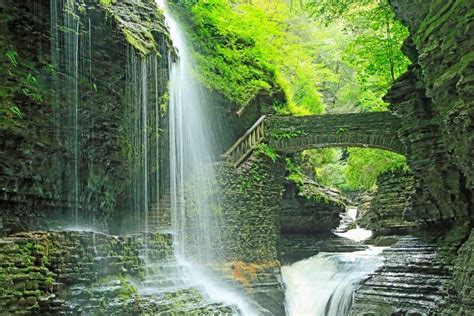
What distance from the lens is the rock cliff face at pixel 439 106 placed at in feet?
27.2

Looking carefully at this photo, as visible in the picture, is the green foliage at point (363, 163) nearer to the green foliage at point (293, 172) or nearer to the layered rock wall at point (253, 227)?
the green foliage at point (293, 172)

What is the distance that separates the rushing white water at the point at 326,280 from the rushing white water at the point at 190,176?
10.2ft

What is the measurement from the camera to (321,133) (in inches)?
718

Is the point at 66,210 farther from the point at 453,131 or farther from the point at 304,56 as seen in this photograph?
the point at 304,56

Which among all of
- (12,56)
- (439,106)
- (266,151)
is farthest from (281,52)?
(12,56)

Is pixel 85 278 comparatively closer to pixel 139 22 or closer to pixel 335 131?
pixel 139 22

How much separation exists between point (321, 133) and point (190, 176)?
19.3 feet

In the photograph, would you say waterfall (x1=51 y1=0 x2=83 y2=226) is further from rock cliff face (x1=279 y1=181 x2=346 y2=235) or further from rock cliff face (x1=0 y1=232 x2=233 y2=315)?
rock cliff face (x1=279 y1=181 x2=346 y2=235)

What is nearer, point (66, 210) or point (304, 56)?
point (66, 210)

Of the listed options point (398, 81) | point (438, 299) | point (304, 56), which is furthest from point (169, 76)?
point (304, 56)

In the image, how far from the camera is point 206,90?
17125 millimetres

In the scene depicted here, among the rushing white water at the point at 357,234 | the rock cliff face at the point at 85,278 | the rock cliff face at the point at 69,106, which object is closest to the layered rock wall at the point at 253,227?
the rock cliff face at the point at 69,106

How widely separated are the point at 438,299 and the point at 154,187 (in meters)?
8.70

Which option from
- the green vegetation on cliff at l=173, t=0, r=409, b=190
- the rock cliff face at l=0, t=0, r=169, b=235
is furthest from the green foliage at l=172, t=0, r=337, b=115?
the rock cliff face at l=0, t=0, r=169, b=235
